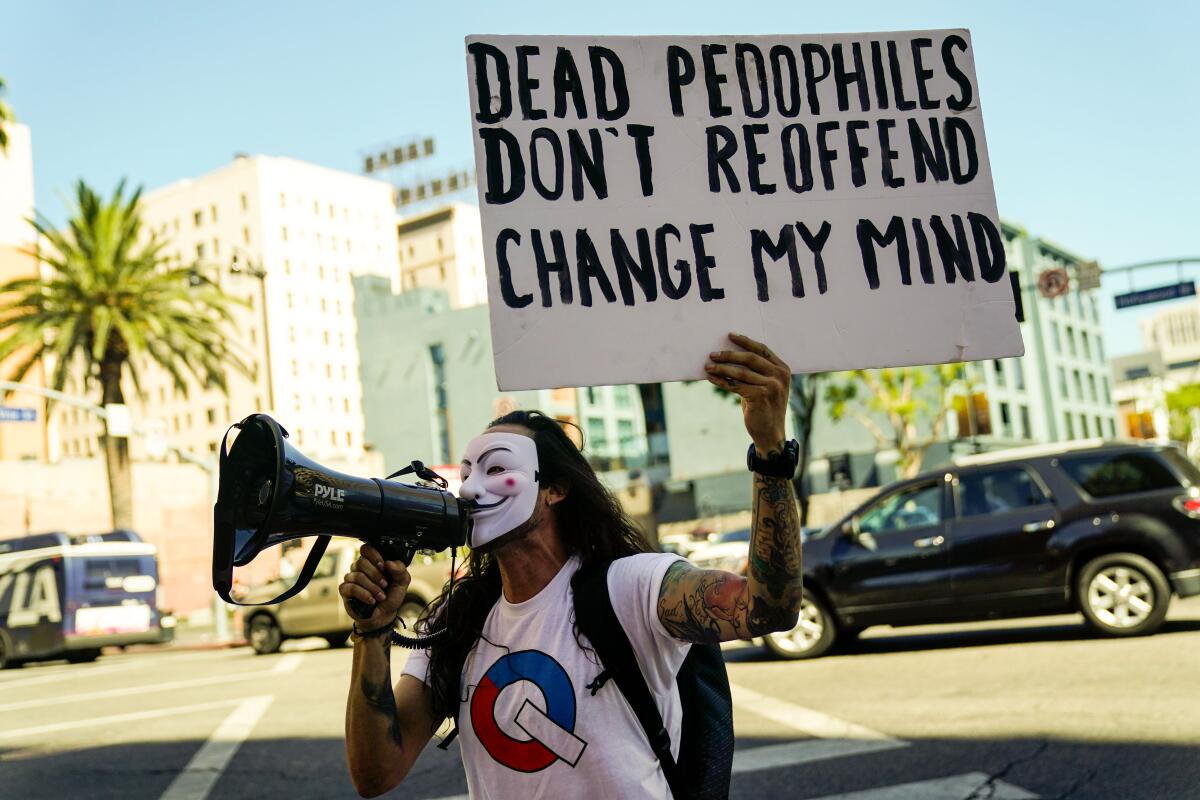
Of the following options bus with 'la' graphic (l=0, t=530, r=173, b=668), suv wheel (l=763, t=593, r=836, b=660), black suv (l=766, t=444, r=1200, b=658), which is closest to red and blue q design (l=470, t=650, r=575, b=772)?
black suv (l=766, t=444, r=1200, b=658)

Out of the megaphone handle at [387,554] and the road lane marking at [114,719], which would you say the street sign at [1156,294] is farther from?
the megaphone handle at [387,554]

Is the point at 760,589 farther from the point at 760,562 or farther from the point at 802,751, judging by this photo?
the point at 802,751

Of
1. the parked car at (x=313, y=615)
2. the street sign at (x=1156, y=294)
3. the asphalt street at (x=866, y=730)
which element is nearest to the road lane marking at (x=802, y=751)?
the asphalt street at (x=866, y=730)

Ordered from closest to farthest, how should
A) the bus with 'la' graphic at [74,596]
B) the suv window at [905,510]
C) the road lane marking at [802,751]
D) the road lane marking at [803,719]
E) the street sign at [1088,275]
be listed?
the road lane marking at [802,751] → the road lane marking at [803,719] → the suv window at [905,510] → the bus with 'la' graphic at [74,596] → the street sign at [1088,275]

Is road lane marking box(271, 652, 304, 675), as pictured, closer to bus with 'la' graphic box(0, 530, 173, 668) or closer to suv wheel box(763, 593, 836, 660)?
suv wheel box(763, 593, 836, 660)

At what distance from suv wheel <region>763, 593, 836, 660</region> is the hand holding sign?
929cm

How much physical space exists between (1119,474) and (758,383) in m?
9.47

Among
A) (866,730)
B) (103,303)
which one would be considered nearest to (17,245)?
(103,303)

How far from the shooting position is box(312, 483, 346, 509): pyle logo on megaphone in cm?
213

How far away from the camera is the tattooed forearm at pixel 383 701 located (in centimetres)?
250

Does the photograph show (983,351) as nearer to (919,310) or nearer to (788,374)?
(919,310)

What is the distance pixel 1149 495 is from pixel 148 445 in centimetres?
2226

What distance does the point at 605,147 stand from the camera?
264cm

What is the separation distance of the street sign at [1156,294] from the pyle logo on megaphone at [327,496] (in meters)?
23.6
